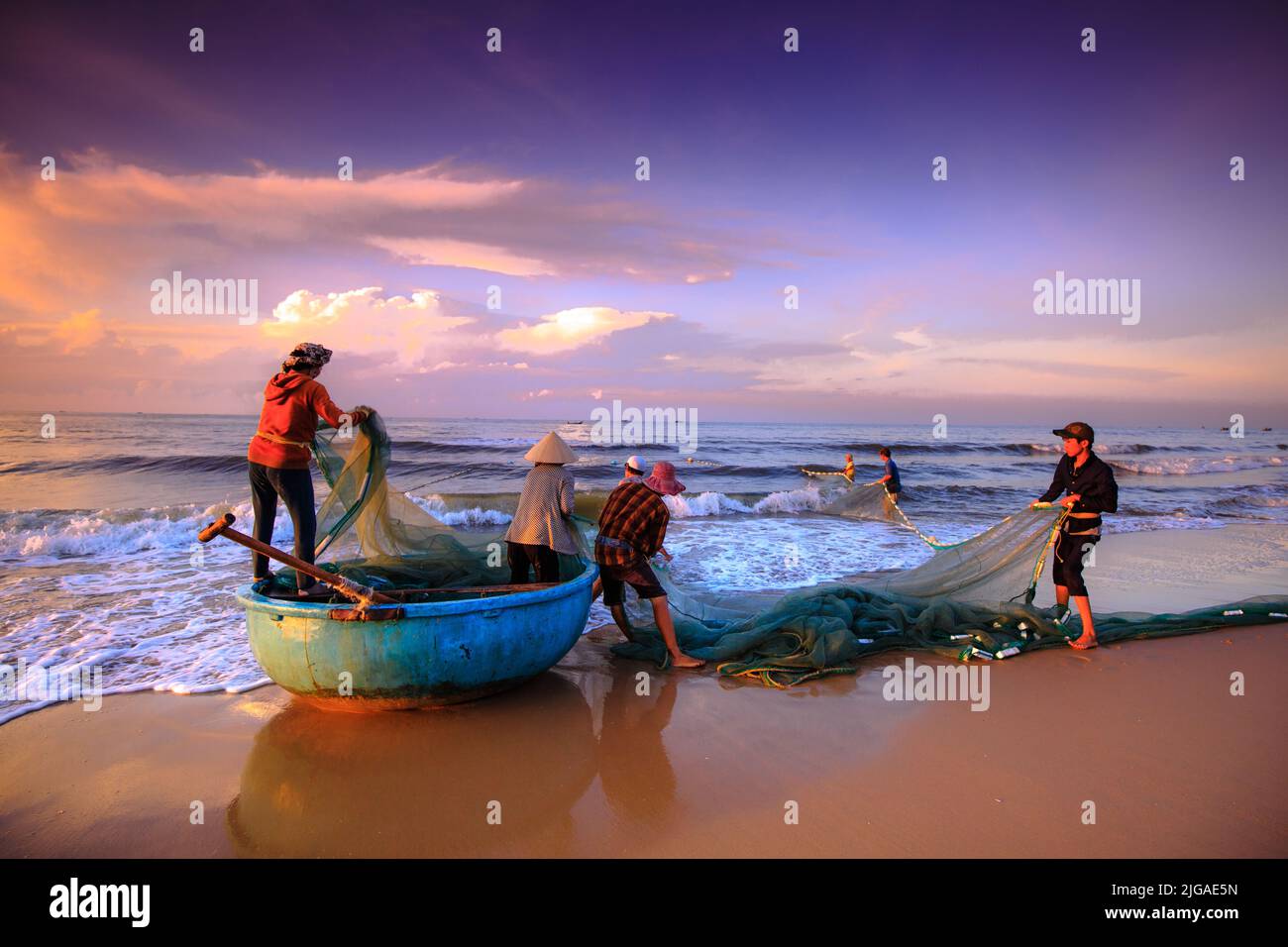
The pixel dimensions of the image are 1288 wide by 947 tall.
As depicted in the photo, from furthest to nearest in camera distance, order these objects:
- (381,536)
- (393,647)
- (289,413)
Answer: (381,536) < (289,413) < (393,647)

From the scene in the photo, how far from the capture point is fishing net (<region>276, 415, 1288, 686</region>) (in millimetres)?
4836

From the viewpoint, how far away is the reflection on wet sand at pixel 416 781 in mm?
2816

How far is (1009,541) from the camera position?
19.1 feet

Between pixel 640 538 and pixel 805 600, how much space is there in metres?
1.47

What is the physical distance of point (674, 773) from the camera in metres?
3.39

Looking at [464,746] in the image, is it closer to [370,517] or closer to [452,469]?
[370,517]

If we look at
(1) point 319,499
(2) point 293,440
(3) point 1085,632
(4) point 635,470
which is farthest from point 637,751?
(1) point 319,499

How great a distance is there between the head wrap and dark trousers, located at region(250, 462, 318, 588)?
0.70m

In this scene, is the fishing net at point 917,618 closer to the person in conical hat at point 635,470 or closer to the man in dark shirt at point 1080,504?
the man in dark shirt at point 1080,504

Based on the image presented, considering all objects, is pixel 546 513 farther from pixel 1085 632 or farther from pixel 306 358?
pixel 1085 632

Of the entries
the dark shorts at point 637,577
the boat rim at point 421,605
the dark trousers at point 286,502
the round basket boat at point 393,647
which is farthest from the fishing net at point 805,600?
the round basket boat at point 393,647

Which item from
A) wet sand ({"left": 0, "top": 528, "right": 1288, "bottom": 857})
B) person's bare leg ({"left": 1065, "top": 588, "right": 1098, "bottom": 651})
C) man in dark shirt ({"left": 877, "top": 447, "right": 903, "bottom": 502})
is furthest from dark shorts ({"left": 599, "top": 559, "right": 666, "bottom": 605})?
man in dark shirt ({"left": 877, "top": 447, "right": 903, "bottom": 502})
